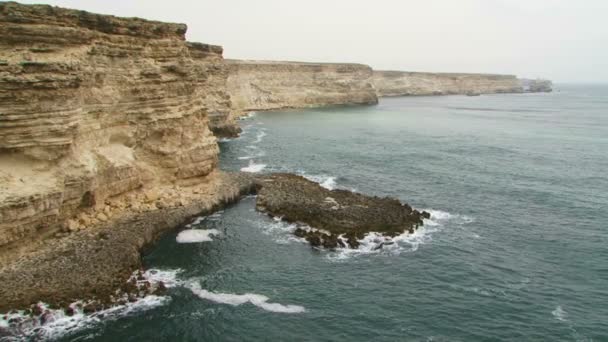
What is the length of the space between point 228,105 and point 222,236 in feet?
157

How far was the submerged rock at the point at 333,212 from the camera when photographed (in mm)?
33156

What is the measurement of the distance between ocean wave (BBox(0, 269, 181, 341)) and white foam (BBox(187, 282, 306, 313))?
1821mm

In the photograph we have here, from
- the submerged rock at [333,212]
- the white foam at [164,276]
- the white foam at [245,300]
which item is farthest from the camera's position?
the submerged rock at [333,212]

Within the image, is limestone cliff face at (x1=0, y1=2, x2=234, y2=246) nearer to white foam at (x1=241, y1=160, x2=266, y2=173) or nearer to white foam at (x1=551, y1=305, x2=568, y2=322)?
white foam at (x1=241, y1=160, x2=266, y2=173)

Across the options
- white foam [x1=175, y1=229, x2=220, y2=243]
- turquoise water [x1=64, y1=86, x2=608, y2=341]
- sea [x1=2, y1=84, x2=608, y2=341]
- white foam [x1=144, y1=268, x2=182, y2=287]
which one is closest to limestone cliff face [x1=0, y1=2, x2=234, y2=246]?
white foam [x1=175, y1=229, x2=220, y2=243]

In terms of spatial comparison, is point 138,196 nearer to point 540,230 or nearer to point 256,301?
point 256,301

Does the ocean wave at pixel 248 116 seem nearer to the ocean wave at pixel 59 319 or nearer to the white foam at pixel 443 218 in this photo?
the white foam at pixel 443 218

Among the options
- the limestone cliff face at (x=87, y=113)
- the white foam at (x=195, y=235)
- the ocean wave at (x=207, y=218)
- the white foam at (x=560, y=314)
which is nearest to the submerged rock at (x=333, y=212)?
the ocean wave at (x=207, y=218)

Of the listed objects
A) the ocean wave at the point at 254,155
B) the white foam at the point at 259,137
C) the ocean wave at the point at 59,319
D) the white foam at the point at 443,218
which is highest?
the white foam at the point at 259,137

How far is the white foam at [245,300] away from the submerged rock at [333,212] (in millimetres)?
7757

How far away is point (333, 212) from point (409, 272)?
983 cm

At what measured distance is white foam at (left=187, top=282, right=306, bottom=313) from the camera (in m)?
23.8

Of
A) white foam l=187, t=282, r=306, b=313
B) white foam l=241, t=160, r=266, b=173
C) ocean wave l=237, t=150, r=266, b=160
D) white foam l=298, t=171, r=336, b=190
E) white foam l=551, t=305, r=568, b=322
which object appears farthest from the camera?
ocean wave l=237, t=150, r=266, b=160

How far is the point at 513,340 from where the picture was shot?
21.3 meters
